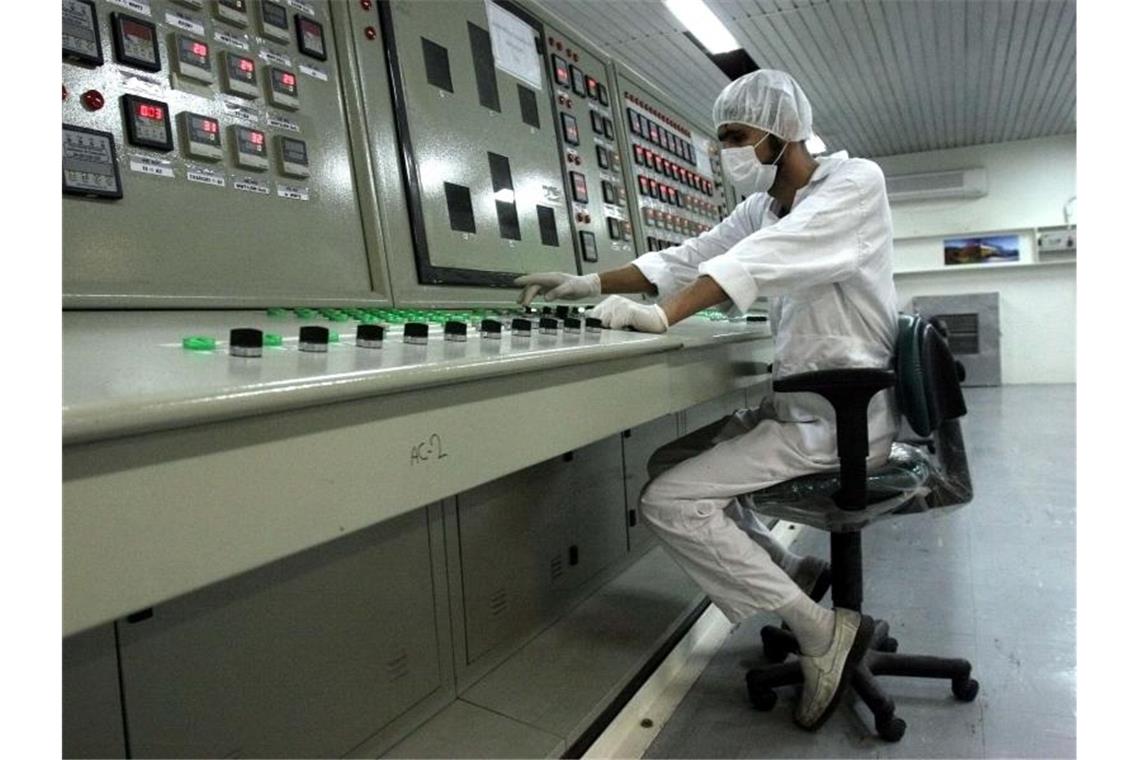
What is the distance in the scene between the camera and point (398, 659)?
1.41 metres

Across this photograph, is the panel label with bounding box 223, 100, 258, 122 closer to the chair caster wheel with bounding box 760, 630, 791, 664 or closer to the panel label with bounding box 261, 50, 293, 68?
the panel label with bounding box 261, 50, 293, 68

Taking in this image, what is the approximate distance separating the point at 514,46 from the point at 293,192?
0.98 meters

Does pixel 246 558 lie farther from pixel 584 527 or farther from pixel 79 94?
pixel 584 527

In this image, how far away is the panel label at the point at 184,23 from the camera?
3.52 feet

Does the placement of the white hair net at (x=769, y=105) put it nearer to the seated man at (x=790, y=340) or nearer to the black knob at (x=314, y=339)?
the seated man at (x=790, y=340)

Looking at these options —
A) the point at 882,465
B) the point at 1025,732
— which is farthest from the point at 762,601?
the point at 1025,732

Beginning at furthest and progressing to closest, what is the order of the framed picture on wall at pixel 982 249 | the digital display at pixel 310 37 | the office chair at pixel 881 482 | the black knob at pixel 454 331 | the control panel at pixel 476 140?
the framed picture on wall at pixel 982 249
the control panel at pixel 476 140
the office chair at pixel 881 482
the digital display at pixel 310 37
the black knob at pixel 454 331

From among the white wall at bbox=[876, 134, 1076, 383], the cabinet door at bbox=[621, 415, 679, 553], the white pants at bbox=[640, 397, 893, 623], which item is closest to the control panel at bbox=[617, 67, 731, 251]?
the cabinet door at bbox=[621, 415, 679, 553]

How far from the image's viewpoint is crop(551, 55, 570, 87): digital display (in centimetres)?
212

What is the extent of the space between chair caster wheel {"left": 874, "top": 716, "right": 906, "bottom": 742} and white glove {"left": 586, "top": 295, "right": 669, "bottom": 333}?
0.95m

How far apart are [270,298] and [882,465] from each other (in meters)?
1.28

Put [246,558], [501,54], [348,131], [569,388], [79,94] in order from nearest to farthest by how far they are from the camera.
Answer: [246,558]
[79,94]
[569,388]
[348,131]
[501,54]

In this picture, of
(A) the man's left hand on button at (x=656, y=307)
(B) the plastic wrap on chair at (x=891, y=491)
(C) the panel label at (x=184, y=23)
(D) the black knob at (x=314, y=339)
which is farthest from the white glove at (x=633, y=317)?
(C) the panel label at (x=184, y=23)

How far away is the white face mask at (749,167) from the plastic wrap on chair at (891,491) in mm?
732
